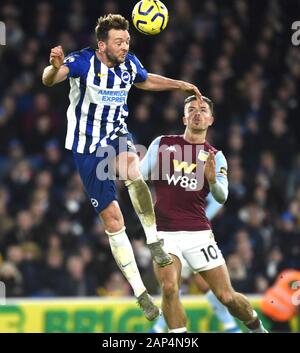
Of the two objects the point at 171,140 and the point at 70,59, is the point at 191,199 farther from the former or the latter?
the point at 70,59

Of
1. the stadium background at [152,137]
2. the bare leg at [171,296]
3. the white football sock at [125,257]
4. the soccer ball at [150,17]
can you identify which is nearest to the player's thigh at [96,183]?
the white football sock at [125,257]

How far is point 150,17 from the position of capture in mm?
7867

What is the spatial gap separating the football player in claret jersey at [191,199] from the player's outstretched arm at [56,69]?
4.83 ft

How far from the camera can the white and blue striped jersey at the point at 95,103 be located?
776 centimetres

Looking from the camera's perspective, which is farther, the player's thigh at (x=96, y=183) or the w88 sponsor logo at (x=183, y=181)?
the w88 sponsor logo at (x=183, y=181)

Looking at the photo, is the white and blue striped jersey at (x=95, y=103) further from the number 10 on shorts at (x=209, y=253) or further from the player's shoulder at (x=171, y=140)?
the number 10 on shorts at (x=209, y=253)

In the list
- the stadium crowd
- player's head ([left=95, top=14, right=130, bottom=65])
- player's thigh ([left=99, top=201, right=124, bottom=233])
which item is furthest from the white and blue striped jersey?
the stadium crowd

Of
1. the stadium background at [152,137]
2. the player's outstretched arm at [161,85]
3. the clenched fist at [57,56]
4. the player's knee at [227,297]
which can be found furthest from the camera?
the stadium background at [152,137]

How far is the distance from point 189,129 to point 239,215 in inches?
201

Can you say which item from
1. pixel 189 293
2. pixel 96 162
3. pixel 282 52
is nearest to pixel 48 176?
pixel 189 293

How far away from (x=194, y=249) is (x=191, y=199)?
45 centimetres

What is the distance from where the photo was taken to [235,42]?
15852 mm

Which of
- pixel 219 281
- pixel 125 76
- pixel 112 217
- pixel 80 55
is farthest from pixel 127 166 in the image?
pixel 219 281

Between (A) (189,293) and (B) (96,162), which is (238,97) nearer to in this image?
(A) (189,293)
